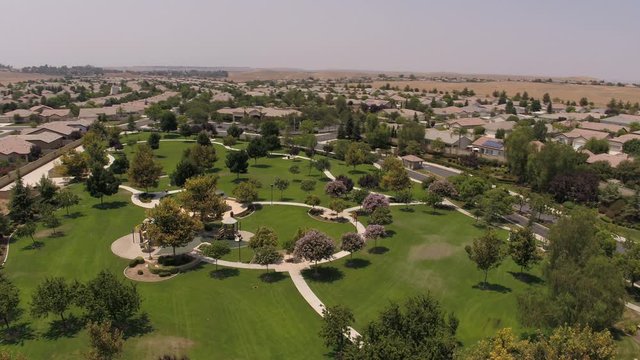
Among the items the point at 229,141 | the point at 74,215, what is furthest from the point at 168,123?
the point at 74,215

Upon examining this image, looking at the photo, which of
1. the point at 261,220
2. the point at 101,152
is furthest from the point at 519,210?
the point at 101,152

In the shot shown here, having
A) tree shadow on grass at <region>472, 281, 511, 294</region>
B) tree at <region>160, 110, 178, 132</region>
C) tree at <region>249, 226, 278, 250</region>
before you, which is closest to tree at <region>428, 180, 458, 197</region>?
→ tree shadow on grass at <region>472, 281, 511, 294</region>

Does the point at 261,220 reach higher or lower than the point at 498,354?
lower

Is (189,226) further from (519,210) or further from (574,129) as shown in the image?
(574,129)

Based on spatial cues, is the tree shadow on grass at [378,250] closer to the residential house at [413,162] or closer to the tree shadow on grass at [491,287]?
the tree shadow on grass at [491,287]

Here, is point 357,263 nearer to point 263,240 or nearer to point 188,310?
point 263,240

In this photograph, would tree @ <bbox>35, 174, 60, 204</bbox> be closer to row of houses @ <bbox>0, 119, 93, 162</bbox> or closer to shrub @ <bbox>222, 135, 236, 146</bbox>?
row of houses @ <bbox>0, 119, 93, 162</bbox>

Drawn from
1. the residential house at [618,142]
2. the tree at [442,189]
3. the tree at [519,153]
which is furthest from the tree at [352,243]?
the residential house at [618,142]
